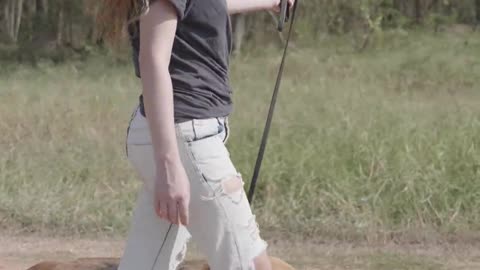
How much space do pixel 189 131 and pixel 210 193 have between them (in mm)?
160

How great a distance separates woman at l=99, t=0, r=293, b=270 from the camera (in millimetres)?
2234

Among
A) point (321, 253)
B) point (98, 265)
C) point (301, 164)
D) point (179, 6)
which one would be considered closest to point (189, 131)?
point (179, 6)

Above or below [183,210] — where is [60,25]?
below

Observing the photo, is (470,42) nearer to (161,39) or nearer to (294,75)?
(294,75)

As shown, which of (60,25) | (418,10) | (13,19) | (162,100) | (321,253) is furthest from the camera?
(418,10)

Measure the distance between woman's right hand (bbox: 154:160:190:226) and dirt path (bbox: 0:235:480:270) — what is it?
297cm

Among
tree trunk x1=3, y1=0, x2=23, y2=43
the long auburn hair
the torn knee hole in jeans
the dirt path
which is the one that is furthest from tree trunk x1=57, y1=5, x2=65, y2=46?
the torn knee hole in jeans

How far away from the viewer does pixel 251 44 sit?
21.5 metres

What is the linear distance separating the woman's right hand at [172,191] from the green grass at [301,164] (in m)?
3.65

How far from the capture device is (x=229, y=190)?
7.73 ft

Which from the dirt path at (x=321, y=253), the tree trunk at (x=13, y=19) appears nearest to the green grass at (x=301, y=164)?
the dirt path at (x=321, y=253)

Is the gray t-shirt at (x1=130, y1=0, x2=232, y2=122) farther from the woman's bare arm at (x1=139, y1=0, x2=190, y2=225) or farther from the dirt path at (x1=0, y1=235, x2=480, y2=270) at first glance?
the dirt path at (x1=0, y1=235, x2=480, y2=270)

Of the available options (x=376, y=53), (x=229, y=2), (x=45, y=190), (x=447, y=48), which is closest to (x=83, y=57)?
(x=376, y=53)

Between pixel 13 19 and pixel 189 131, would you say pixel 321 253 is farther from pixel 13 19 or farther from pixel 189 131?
pixel 13 19
